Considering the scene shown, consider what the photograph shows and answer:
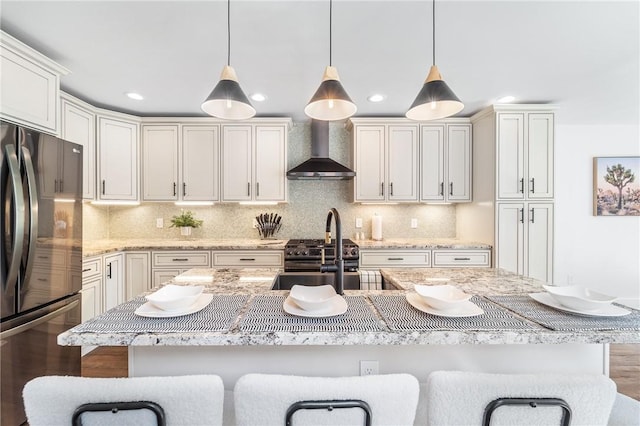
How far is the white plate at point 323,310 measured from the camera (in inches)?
40.8

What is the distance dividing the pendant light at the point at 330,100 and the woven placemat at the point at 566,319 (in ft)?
3.79

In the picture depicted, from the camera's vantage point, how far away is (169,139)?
3479 mm

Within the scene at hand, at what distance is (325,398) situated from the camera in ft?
2.25

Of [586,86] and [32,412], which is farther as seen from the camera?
[586,86]

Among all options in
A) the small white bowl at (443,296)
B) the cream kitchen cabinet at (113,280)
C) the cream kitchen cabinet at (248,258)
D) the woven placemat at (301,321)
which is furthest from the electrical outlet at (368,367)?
the cream kitchen cabinet at (113,280)

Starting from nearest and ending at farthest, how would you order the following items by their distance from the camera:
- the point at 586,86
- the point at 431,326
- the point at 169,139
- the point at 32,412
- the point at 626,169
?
the point at 32,412
the point at 431,326
the point at 586,86
the point at 169,139
the point at 626,169

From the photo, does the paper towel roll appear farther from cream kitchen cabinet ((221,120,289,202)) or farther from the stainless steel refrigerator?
the stainless steel refrigerator

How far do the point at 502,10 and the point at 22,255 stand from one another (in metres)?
3.19

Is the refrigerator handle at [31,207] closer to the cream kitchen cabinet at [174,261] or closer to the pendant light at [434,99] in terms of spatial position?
the cream kitchen cabinet at [174,261]

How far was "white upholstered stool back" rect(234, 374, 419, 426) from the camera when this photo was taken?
685mm

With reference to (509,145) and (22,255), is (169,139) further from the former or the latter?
(509,145)

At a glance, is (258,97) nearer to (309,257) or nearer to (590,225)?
(309,257)

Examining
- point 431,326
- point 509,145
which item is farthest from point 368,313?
point 509,145

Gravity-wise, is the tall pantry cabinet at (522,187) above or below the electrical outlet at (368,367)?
above
